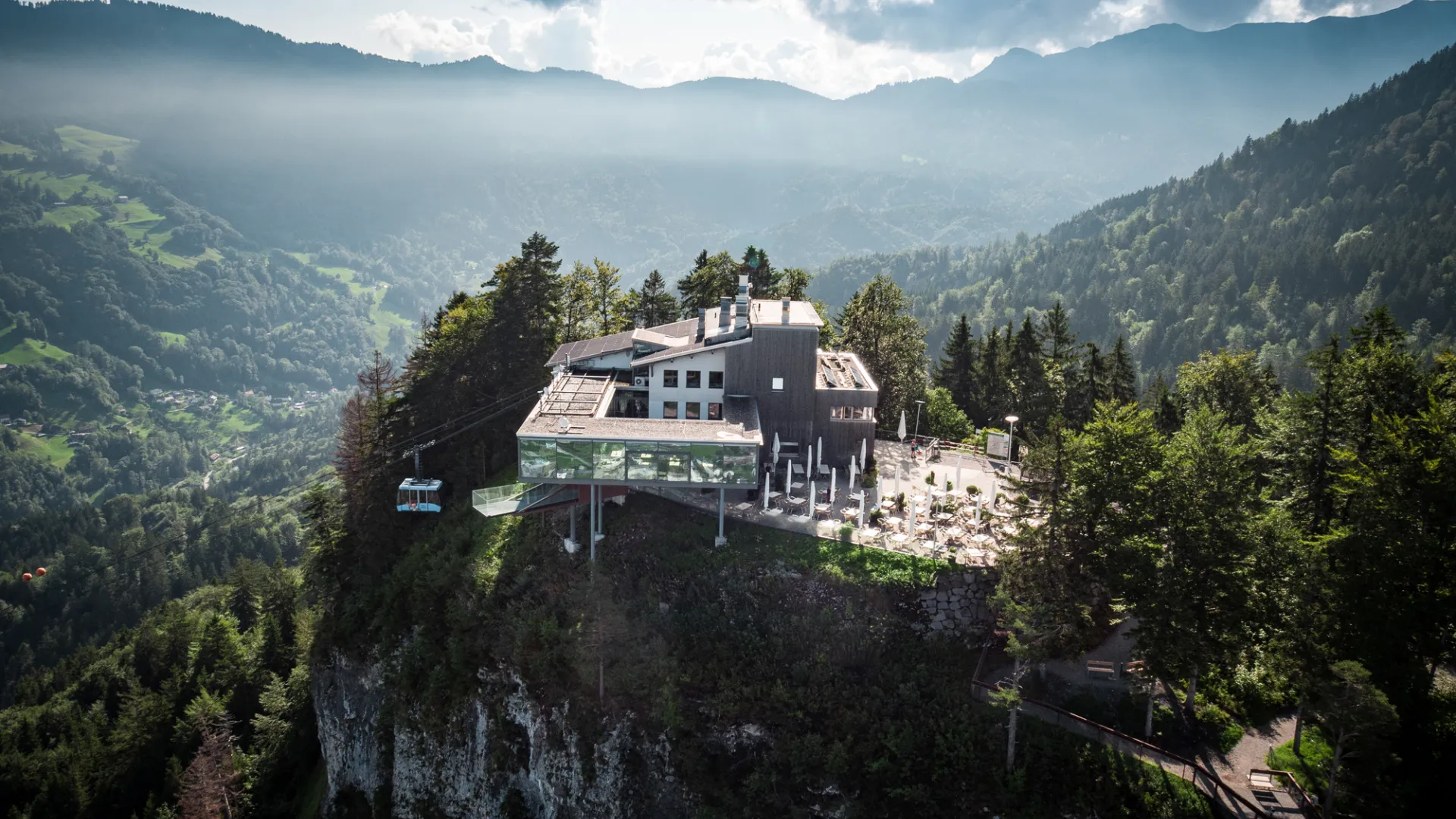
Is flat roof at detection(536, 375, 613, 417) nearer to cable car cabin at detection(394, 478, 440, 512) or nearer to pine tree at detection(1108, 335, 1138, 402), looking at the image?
cable car cabin at detection(394, 478, 440, 512)

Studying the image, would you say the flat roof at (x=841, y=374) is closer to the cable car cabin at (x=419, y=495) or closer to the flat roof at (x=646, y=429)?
the flat roof at (x=646, y=429)

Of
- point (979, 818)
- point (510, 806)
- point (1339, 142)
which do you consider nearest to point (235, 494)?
point (510, 806)

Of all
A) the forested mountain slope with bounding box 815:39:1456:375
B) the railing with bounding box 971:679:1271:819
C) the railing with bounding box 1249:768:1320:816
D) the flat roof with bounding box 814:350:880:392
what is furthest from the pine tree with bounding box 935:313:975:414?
the forested mountain slope with bounding box 815:39:1456:375

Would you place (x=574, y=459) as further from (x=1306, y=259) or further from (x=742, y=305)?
(x=1306, y=259)

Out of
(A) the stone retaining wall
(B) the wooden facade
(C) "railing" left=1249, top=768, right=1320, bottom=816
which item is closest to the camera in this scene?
(C) "railing" left=1249, top=768, right=1320, bottom=816

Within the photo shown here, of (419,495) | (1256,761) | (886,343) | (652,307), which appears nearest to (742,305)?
(886,343)
